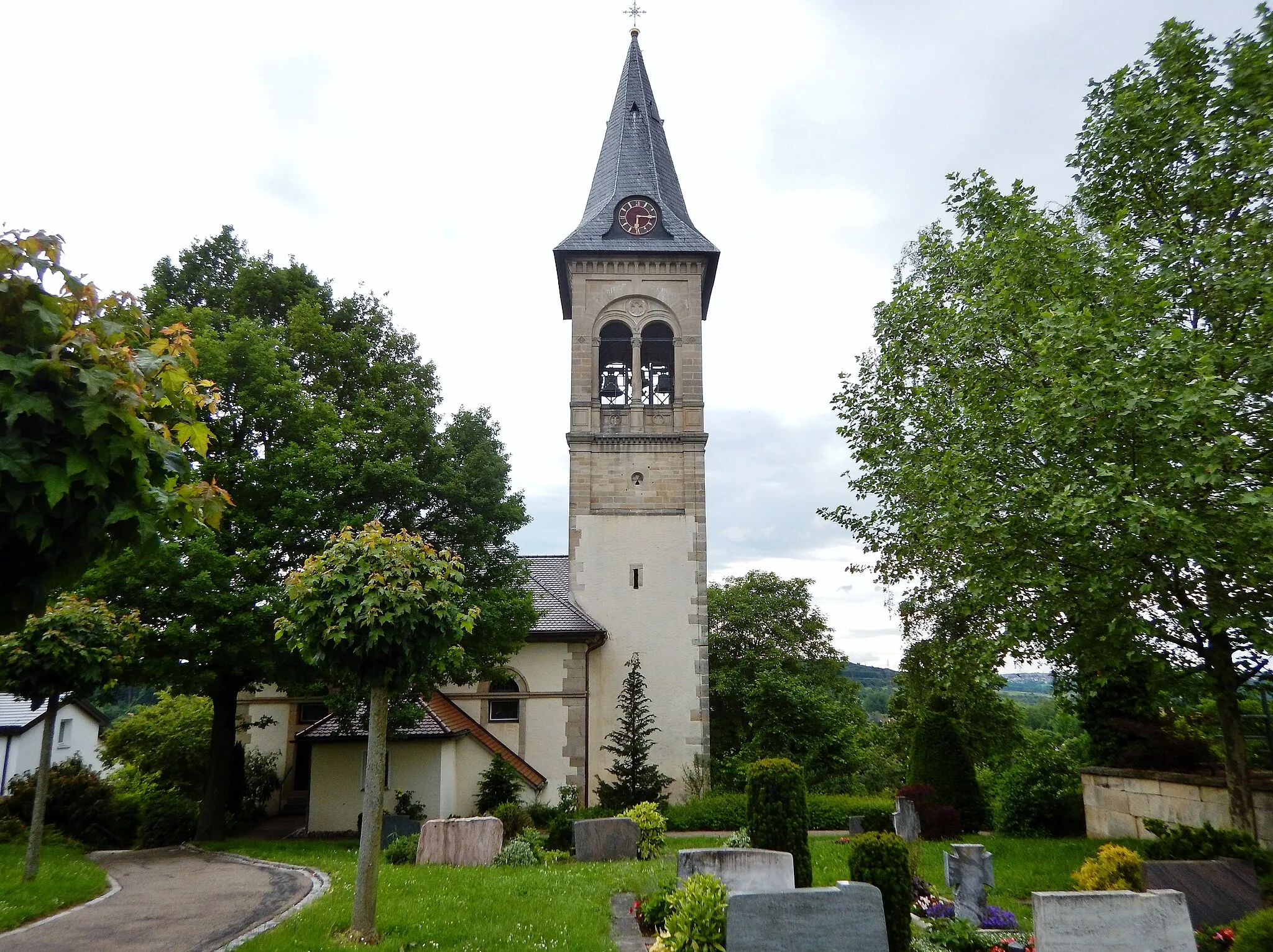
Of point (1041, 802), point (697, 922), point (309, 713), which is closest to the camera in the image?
point (697, 922)

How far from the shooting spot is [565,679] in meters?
23.6

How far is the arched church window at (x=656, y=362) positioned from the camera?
26.7m

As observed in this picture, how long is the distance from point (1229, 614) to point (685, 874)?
22.6 ft

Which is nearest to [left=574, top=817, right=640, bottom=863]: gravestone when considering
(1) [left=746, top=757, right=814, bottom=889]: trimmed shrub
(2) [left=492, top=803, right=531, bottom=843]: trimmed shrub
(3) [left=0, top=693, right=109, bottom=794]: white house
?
(1) [left=746, top=757, right=814, bottom=889]: trimmed shrub

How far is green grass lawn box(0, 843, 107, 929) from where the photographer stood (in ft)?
29.9

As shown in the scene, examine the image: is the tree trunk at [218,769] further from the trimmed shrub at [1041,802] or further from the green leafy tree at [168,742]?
the trimmed shrub at [1041,802]

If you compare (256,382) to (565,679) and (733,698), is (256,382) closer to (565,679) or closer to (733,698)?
(565,679)

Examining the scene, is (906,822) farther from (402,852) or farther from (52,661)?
(52,661)

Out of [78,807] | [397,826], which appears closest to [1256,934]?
[397,826]

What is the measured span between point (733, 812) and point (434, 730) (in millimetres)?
7328

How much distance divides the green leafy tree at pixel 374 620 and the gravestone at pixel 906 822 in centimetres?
920

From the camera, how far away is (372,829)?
8.36 meters

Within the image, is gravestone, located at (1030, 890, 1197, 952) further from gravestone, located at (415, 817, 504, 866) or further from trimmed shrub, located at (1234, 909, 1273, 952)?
gravestone, located at (415, 817, 504, 866)

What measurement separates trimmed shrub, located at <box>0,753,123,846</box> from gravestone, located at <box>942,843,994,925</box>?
1525cm
